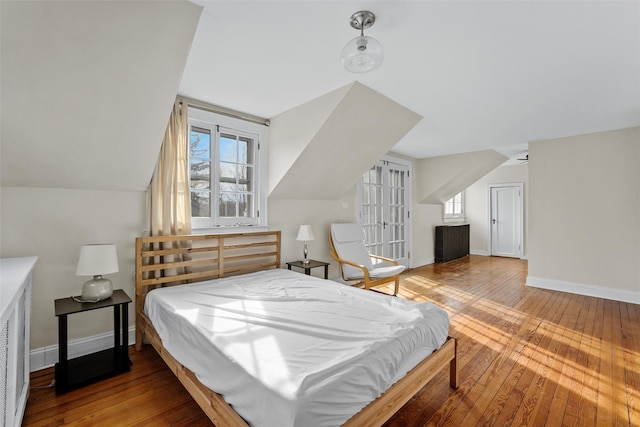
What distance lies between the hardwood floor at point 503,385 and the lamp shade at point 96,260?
802 millimetres

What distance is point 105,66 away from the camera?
5.74ft

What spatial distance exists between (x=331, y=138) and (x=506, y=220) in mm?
6452

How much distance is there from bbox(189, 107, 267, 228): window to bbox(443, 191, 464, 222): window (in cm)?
536

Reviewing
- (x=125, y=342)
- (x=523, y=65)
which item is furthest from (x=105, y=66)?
(x=523, y=65)

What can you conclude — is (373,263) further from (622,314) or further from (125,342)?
(125,342)

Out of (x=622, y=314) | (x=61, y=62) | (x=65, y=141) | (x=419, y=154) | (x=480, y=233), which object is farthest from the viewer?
(x=480, y=233)

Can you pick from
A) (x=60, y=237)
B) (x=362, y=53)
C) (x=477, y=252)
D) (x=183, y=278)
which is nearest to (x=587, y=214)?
(x=477, y=252)

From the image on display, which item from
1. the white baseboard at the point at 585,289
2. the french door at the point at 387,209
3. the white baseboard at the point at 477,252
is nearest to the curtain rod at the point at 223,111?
the french door at the point at 387,209

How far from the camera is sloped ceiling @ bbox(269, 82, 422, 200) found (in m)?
2.89

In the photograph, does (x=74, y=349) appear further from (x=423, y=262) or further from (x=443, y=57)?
(x=423, y=262)

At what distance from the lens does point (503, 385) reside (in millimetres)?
2090

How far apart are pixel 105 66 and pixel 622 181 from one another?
5839mm

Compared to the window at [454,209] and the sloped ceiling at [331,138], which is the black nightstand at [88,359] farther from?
the window at [454,209]

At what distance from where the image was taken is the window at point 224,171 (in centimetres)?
313
